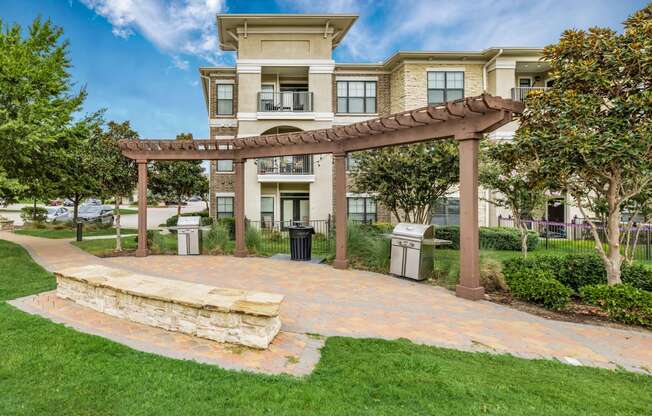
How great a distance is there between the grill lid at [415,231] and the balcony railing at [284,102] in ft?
36.9

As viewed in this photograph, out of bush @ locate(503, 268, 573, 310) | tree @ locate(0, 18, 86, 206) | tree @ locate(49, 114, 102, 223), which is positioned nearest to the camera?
bush @ locate(503, 268, 573, 310)

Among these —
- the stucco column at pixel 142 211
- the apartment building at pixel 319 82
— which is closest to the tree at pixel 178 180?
the apartment building at pixel 319 82

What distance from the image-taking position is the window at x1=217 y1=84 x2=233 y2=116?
61.8ft

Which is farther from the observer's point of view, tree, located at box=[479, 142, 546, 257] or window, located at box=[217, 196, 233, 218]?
window, located at box=[217, 196, 233, 218]

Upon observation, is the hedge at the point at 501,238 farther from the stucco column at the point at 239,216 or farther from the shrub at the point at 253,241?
the stucco column at the point at 239,216

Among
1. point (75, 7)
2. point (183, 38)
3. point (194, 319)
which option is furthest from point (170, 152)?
point (183, 38)

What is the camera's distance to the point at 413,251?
774 cm

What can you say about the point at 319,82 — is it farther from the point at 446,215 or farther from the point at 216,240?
the point at 216,240

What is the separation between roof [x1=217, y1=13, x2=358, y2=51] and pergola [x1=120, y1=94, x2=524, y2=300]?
29.0 feet

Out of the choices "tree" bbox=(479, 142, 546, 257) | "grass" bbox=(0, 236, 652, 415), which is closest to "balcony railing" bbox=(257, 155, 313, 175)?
"tree" bbox=(479, 142, 546, 257)

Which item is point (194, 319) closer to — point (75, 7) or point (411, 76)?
point (411, 76)

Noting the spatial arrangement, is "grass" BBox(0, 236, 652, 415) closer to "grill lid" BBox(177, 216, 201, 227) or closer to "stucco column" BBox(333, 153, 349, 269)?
"stucco column" BBox(333, 153, 349, 269)

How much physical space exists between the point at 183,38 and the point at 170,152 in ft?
63.7

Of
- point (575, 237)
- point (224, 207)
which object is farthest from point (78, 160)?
point (575, 237)
